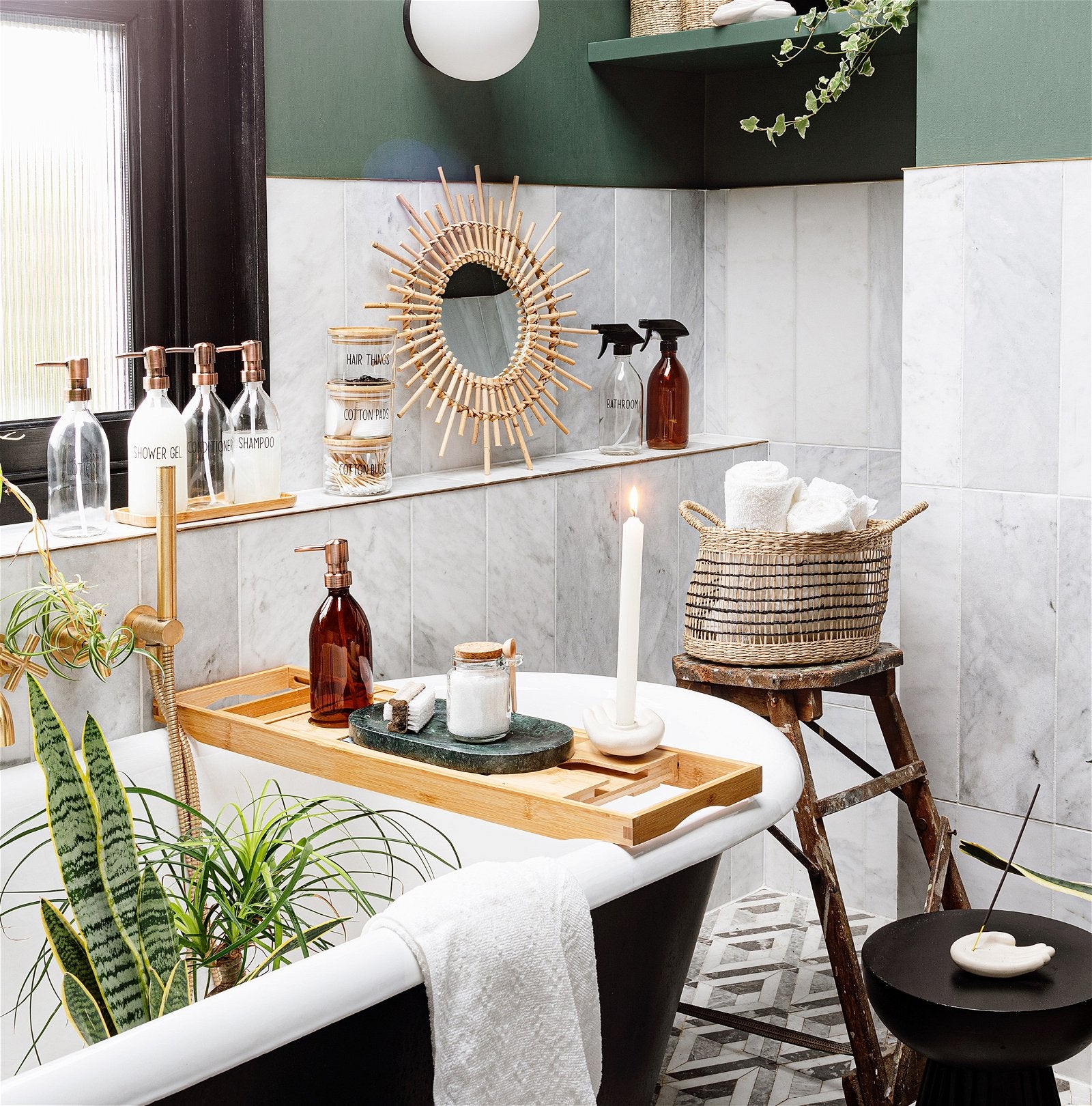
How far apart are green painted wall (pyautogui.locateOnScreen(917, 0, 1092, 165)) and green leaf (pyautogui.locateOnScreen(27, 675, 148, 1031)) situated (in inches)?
72.5

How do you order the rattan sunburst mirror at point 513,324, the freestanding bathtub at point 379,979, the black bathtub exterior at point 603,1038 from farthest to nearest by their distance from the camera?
the rattan sunburst mirror at point 513,324
the black bathtub exterior at point 603,1038
the freestanding bathtub at point 379,979

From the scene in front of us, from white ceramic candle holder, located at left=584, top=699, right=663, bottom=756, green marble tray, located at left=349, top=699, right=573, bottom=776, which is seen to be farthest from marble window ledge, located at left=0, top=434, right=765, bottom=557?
white ceramic candle holder, located at left=584, top=699, right=663, bottom=756

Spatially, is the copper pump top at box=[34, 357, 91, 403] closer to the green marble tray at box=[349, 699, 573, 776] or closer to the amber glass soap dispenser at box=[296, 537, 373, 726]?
the amber glass soap dispenser at box=[296, 537, 373, 726]

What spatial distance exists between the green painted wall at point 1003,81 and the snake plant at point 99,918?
1.84 metres

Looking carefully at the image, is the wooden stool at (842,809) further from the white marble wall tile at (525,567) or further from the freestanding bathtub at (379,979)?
the white marble wall tile at (525,567)

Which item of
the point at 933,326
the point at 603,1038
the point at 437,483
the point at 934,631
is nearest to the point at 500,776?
the point at 603,1038

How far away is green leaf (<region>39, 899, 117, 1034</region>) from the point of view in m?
1.26

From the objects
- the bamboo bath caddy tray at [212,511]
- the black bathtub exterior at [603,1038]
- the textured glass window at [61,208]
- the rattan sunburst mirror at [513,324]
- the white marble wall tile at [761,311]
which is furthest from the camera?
the white marble wall tile at [761,311]

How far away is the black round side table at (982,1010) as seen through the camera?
167 centimetres

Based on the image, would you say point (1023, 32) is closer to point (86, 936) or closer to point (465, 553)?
point (465, 553)

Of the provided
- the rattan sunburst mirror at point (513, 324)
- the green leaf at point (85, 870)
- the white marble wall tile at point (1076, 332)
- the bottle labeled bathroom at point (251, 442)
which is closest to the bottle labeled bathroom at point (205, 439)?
the bottle labeled bathroom at point (251, 442)

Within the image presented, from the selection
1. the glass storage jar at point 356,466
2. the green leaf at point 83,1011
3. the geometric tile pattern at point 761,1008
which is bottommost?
the geometric tile pattern at point 761,1008

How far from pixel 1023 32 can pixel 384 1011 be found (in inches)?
75.0

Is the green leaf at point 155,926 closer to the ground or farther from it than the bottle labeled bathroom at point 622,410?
closer to the ground
